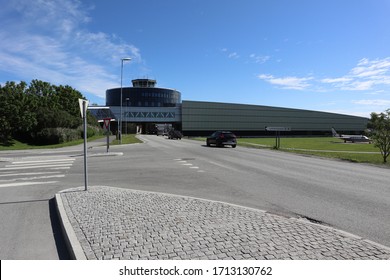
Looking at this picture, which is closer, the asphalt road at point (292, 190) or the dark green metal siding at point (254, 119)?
the asphalt road at point (292, 190)

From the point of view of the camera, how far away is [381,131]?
733 inches

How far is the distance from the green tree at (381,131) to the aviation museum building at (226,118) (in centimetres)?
7769

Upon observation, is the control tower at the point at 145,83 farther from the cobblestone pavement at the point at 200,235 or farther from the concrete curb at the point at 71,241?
the concrete curb at the point at 71,241

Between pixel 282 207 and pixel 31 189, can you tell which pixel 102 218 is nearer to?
pixel 282 207

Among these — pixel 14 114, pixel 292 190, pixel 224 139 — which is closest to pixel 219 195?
pixel 292 190

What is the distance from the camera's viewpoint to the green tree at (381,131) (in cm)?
1828

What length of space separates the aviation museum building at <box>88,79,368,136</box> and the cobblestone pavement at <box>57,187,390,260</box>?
289 ft

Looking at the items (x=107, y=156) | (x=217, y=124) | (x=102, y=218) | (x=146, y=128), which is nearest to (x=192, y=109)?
(x=217, y=124)

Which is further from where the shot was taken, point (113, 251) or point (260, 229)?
point (260, 229)

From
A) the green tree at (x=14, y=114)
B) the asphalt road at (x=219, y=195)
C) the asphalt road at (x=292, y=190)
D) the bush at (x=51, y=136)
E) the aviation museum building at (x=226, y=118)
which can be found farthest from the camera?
the aviation museum building at (x=226, y=118)

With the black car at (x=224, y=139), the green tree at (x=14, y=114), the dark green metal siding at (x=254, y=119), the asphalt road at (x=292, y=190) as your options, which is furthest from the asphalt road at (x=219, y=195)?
the dark green metal siding at (x=254, y=119)

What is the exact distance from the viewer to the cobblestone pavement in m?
3.91

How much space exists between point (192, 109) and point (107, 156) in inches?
3034
